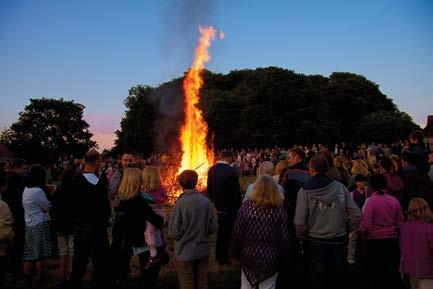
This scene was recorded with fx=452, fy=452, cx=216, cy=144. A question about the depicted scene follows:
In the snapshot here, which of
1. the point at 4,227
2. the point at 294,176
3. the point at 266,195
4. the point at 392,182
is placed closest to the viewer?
the point at 266,195

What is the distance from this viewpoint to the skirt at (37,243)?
7.43 m

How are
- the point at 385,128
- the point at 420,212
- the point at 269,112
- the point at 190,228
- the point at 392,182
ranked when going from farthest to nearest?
1. the point at 385,128
2. the point at 269,112
3. the point at 392,182
4. the point at 420,212
5. the point at 190,228

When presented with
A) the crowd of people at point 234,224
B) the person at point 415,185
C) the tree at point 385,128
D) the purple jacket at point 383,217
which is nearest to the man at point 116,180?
the crowd of people at point 234,224

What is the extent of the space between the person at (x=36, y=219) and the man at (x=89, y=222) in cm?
142

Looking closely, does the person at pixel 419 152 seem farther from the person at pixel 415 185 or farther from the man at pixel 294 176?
the man at pixel 294 176

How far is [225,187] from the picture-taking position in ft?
27.7

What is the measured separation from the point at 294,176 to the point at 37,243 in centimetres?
433

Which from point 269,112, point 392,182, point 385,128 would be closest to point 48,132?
point 269,112

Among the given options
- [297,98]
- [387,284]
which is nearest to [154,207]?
[387,284]

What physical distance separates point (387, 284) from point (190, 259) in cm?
335

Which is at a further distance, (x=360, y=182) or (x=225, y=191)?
(x=360, y=182)

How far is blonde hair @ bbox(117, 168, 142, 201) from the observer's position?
622 cm

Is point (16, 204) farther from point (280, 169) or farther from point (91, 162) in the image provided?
point (280, 169)

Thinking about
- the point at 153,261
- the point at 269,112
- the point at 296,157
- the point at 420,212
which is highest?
the point at 269,112
